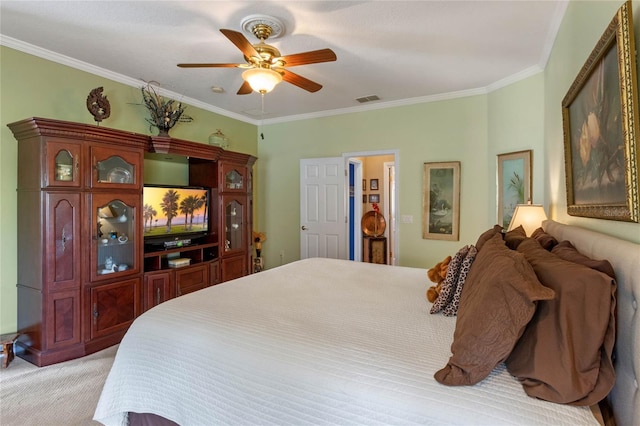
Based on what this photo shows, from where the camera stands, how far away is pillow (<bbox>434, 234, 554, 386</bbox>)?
39.3 inches

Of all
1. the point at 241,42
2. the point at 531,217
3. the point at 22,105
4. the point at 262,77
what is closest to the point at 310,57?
the point at 262,77

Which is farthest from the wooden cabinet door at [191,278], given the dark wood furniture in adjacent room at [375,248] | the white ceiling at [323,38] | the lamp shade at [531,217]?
the lamp shade at [531,217]

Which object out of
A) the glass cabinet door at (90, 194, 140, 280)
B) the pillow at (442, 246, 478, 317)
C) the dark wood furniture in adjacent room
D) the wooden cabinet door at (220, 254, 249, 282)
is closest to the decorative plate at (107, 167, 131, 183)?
the glass cabinet door at (90, 194, 140, 280)

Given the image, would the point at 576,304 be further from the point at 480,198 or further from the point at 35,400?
the point at 480,198

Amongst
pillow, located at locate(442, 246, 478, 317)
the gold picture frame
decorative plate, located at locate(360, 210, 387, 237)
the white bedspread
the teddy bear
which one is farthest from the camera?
decorative plate, located at locate(360, 210, 387, 237)

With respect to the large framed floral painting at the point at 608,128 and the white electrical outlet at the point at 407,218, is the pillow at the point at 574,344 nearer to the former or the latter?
the large framed floral painting at the point at 608,128

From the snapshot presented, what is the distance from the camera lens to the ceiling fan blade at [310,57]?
2189 millimetres

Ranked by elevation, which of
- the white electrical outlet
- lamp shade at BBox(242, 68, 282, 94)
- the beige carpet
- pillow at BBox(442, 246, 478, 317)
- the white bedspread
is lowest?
the beige carpet

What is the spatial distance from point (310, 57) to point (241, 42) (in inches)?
18.4

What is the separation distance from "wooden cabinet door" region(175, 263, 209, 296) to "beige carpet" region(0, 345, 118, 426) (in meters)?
0.92

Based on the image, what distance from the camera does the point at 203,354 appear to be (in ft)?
4.49

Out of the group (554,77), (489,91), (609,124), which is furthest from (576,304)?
(489,91)

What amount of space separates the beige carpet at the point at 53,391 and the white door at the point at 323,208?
9.60ft

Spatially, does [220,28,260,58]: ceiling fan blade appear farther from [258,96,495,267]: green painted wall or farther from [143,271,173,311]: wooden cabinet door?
[258,96,495,267]: green painted wall
